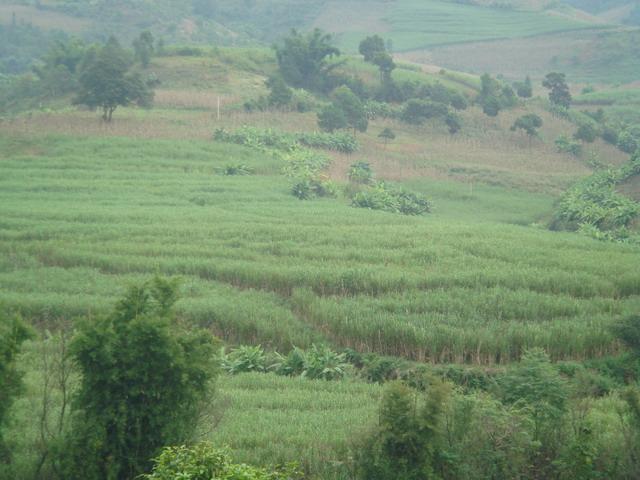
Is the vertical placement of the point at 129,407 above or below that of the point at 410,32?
below

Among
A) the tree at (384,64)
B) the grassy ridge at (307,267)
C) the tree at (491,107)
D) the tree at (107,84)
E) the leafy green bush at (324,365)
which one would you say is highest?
the tree at (384,64)

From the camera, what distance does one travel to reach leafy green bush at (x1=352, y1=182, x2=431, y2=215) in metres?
32.2

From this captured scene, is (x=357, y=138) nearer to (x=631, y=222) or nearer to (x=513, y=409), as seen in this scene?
(x=631, y=222)

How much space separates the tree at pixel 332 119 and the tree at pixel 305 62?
1423 centimetres

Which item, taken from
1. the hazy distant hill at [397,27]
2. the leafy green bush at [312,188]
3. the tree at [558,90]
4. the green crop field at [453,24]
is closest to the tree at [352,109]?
the leafy green bush at [312,188]

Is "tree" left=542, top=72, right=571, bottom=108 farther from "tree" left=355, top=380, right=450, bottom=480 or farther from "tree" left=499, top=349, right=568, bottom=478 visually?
"tree" left=355, top=380, right=450, bottom=480

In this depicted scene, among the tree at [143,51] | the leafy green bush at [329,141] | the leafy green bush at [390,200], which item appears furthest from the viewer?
the tree at [143,51]

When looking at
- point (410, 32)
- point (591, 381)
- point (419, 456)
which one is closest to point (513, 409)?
point (419, 456)

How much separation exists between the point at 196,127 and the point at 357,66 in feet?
89.3

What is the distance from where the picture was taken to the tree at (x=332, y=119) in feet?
151

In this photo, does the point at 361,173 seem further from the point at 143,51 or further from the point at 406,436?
the point at 406,436

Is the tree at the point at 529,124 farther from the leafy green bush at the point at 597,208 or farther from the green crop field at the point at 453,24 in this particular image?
the green crop field at the point at 453,24

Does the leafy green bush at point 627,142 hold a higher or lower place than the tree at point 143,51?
lower

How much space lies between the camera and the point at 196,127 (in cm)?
4169
